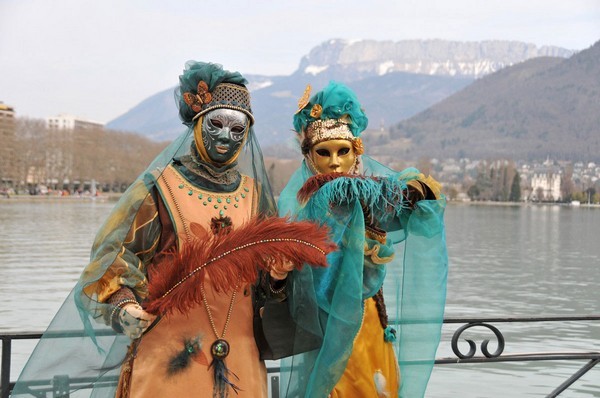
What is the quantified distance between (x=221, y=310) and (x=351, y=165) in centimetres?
136

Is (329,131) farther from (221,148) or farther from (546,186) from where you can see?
(546,186)

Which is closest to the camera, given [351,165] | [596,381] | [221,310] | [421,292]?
[221,310]

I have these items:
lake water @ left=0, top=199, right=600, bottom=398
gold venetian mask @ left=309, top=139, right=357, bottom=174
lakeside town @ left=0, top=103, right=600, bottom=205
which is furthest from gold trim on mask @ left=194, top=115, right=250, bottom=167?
lakeside town @ left=0, top=103, right=600, bottom=205

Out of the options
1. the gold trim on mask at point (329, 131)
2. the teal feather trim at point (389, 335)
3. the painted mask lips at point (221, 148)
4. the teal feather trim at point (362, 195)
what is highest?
the gold trim on mask at point (329, 131)

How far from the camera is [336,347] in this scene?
342cm

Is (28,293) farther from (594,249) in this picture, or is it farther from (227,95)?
(594,249)

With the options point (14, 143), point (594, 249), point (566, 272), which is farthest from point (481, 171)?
point (566, 272)

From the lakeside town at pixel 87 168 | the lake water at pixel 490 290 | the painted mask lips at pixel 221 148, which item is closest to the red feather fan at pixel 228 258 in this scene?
the painted mask lips at pixel 221 148

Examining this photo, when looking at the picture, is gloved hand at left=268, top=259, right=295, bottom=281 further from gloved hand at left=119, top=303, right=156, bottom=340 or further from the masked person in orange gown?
gloved hand at left=119, top=303, right=156, bottom=340

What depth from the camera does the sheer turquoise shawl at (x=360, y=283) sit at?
342 centimetres

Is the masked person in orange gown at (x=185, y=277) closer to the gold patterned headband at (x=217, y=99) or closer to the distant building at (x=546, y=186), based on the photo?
the gold patterned headband at (x=217, y=99)

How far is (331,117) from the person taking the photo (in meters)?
4.30

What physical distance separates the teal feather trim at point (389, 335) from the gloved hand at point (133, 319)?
4.56ft

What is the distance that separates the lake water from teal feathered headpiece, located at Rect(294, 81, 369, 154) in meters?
5.69
